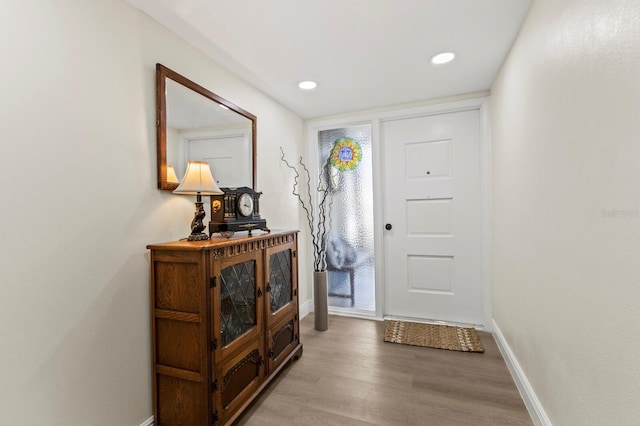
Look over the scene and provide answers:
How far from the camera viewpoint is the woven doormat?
258 centimetres

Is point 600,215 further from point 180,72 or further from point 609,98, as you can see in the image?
point 180,72

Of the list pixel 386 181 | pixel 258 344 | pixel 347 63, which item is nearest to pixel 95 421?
pixel 258 344

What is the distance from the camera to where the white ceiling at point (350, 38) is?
1590mm

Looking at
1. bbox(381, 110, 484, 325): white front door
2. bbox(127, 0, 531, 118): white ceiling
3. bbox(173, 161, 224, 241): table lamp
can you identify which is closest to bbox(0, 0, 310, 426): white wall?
bbox(173, 161, 224, 241): table lamp

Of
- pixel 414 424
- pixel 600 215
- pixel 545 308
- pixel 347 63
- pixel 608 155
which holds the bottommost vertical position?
pixel 414 424

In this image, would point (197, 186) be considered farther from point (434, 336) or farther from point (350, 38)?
point (434, 336)

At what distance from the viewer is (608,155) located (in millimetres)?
965

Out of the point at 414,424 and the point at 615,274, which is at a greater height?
the point at 615,274

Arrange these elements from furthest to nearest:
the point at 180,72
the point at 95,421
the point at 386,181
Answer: the point at 386,181, the point at 180,72, the point at 95,421

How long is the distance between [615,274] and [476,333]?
218cm

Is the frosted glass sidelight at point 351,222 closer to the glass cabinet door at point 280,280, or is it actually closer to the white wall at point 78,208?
the glass cabinet door at point 280,280

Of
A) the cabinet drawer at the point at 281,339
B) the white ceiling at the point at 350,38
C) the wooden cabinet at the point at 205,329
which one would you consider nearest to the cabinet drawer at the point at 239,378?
the wooden cabinet at the point at 205,329

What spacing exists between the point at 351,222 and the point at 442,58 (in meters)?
1.82

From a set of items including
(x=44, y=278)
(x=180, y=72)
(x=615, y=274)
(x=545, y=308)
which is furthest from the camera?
(x=180, y=72)
